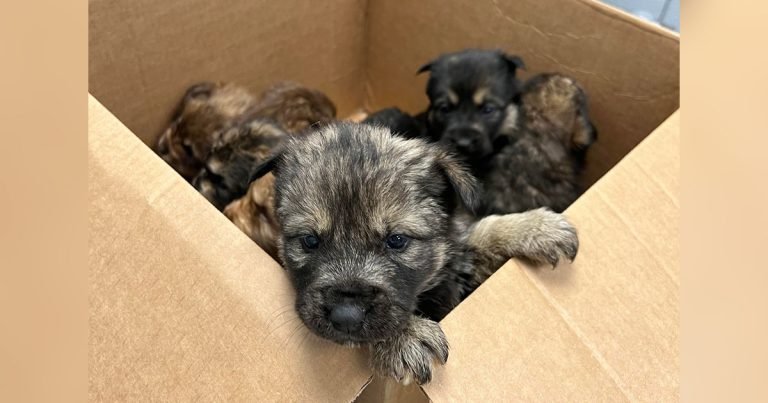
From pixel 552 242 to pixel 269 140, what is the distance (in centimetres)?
104

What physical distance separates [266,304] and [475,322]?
43 centimetres

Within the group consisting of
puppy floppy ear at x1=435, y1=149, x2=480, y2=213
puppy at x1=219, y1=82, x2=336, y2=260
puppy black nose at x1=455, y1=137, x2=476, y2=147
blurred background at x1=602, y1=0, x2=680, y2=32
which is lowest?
puppy at x1=219, y1=82, x2=336, y2=260

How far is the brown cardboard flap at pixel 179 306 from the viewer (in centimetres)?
122

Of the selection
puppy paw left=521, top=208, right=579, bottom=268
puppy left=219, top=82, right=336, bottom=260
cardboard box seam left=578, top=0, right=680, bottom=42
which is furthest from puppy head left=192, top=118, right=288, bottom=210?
cardboard box seam left=578, top=0, right=680, bottom=42

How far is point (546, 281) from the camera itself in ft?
4.87

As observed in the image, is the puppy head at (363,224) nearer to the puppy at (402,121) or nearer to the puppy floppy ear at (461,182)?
the puppy floppy ear at (461,182)

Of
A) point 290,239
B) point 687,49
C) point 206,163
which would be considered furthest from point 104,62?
point 687,49

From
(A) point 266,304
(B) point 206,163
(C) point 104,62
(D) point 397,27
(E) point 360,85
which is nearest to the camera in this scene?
(A) point 266,304

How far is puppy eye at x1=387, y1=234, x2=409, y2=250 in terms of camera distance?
1541 mm

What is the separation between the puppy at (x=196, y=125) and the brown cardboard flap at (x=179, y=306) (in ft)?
2.97

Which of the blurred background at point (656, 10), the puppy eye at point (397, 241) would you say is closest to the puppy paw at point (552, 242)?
the puppy eye at point (397, 241)

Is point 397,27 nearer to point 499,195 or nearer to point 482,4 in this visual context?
point 482,4

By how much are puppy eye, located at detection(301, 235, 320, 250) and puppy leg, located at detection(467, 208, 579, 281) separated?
0.44m

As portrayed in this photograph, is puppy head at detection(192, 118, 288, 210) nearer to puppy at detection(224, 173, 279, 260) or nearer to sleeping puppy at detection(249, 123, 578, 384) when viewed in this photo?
puppy at detection(224, 173, 279, 260)
